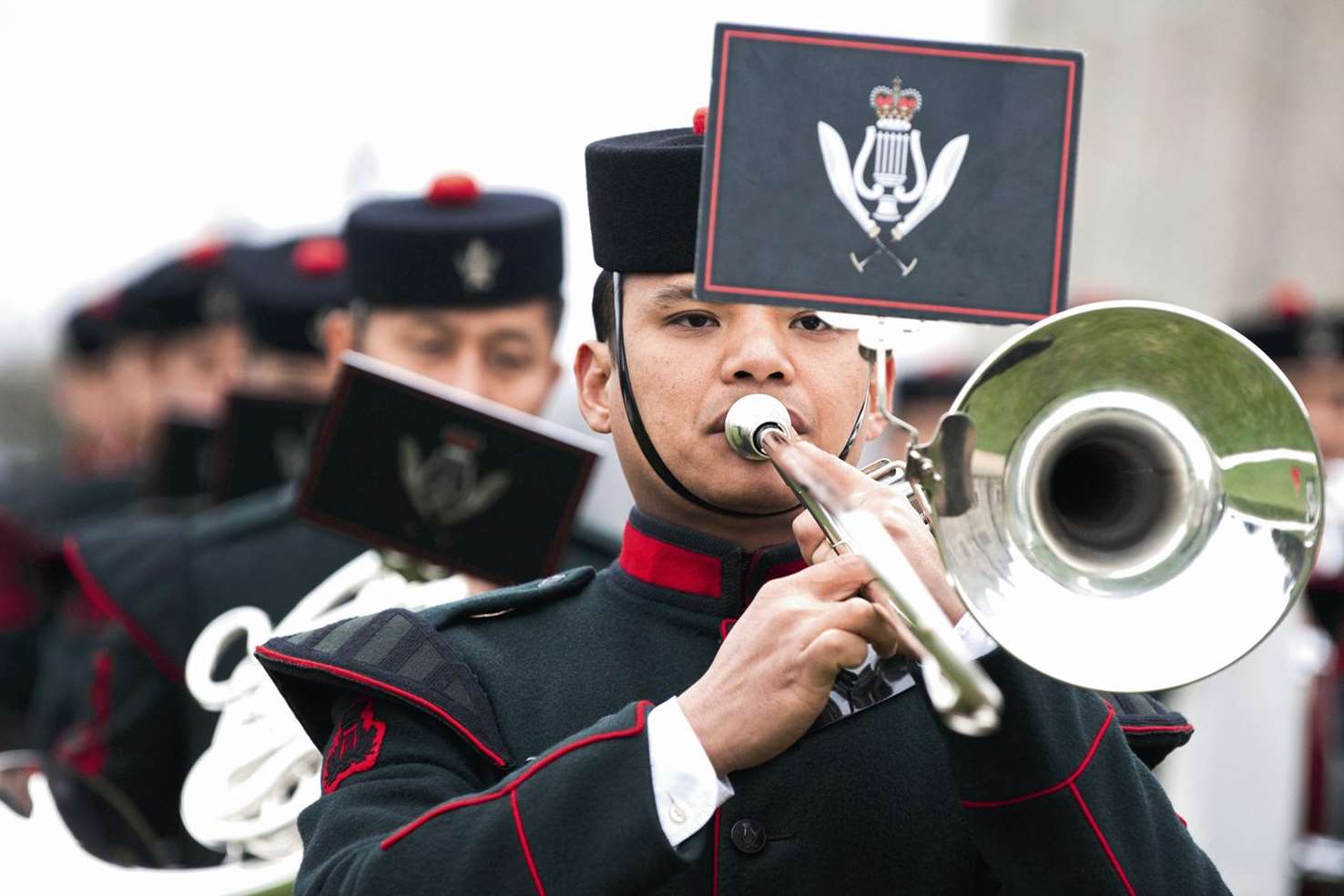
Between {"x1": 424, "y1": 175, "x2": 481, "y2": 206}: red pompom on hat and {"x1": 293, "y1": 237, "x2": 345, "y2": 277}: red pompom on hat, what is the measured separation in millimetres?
1770

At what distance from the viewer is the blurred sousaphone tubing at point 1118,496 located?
3316mm

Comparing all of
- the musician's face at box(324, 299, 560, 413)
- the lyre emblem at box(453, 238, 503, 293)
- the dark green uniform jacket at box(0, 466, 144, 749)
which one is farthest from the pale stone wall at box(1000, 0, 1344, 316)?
the musician's face at box(324, 299, 560, 413)

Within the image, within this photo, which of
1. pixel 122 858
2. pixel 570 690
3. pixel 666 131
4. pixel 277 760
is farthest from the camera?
pixel 122 858

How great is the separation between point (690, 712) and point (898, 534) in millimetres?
366

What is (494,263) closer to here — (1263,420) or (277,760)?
(277,760)

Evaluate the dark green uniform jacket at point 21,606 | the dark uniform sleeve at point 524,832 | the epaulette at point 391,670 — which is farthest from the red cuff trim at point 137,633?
the dark uniform sleeve at point 524,832

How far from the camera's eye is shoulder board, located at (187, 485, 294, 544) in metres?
6.95

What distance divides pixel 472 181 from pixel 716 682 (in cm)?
397

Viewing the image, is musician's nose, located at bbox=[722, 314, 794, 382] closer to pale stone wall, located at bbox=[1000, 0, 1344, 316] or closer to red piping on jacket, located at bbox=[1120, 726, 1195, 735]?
red piping on jacket, located at bbox=[1120, 726, 1195, 735]

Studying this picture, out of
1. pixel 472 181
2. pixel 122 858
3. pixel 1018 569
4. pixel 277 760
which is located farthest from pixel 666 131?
pixel 472 181

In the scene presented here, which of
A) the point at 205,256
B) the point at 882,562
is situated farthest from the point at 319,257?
the point at 882,562

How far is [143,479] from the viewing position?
42.3 ft

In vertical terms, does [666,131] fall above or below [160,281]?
A: above

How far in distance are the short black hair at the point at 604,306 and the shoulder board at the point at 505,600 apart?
398 millimetres
